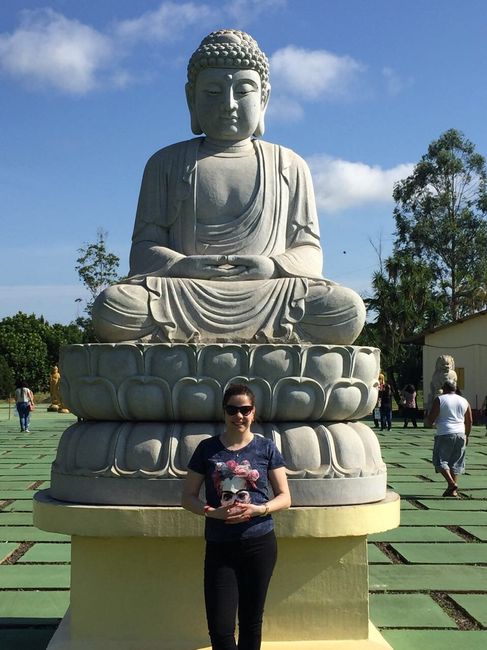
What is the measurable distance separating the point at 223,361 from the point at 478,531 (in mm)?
3527

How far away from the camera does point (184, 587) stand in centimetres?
341

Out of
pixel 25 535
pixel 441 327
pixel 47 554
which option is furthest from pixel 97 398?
pixel 441 327

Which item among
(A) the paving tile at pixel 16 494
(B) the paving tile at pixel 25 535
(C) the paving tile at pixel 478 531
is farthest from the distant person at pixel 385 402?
(B) the paving tile at pixel 25 535

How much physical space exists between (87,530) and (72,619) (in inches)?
16.5

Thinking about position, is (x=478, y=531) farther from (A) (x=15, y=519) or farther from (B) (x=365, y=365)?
(A) (x=15, y=519)

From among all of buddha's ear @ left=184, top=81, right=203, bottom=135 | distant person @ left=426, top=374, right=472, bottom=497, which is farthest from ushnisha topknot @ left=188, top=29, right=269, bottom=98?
distant person @ left=426, top=374, right=472, bottom=497

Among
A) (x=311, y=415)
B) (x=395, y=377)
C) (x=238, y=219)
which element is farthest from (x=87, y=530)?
(x=395, y=377)

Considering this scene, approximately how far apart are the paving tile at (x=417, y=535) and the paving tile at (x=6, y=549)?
2.52 m

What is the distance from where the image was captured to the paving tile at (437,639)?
369cm

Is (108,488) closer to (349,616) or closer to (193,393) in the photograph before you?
(193,393)

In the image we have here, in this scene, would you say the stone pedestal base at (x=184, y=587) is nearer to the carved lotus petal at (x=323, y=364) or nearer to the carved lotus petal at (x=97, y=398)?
the carved lotus petal at (x=97, y=398)

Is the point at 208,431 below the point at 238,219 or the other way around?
below

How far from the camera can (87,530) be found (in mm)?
3365

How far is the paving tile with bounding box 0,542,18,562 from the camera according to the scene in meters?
5.35
